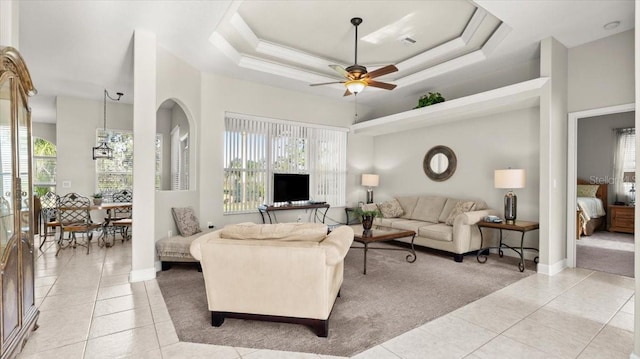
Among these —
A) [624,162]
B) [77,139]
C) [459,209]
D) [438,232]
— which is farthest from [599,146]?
[77,139]

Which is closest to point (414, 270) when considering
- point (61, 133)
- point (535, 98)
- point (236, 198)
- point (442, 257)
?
point (442, 257)

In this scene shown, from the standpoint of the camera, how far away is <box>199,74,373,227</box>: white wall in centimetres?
536

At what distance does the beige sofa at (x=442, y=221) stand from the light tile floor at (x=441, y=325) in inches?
41.0

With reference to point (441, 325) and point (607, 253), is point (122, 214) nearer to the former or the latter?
point (441, 325)

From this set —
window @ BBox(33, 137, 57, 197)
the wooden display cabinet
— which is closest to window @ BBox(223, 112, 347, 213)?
the wooden display cabinet

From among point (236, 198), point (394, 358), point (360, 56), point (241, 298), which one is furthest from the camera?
point (236, 198)

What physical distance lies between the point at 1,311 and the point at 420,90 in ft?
21.3

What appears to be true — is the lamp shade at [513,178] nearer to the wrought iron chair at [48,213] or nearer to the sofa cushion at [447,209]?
the sofa cushion at [447,209]

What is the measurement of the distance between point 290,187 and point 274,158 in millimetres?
679

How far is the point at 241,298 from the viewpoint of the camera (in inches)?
98.7

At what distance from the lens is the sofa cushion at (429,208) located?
227 inches

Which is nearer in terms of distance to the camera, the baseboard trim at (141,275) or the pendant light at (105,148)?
the baseboard trim at (141,275)

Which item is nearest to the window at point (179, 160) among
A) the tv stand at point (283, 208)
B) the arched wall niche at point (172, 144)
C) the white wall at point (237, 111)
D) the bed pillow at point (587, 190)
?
the arched wall niche at point (172, 144)

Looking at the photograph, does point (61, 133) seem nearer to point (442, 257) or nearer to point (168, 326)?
point (168, 326)
